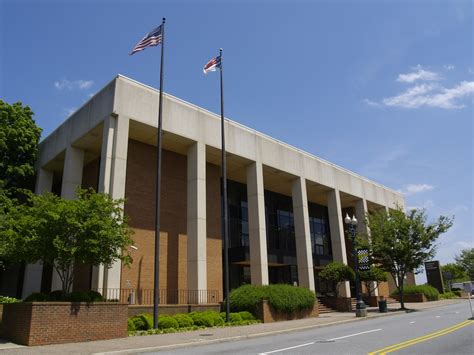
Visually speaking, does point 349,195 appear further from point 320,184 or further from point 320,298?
point 320,298

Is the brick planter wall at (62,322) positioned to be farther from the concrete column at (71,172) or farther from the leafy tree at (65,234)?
the concrete column at (71,172)

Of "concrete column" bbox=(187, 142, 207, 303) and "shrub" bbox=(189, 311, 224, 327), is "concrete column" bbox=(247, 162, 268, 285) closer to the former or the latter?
"concrete column" bbox=(187, 142, 207, 303)

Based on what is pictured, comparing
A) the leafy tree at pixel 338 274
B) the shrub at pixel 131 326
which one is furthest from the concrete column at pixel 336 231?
the shrub at pixel 131 326

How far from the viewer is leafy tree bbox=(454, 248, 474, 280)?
8571 centimetres

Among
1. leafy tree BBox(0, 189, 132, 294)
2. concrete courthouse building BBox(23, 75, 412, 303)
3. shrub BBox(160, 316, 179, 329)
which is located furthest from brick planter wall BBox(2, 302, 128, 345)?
concrete courthouse building BBox(23, 75, 412, 303)

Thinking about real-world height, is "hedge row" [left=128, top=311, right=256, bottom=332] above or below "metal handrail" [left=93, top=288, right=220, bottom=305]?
below

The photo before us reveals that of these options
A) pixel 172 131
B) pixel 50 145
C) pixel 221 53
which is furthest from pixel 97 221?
pixel 50 145

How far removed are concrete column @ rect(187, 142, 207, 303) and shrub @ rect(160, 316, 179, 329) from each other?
16.1ft

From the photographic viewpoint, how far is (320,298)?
3269 centimetres

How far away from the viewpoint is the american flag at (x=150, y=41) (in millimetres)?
21656

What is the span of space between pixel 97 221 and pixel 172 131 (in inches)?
422

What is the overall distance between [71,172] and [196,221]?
8588 millimetres

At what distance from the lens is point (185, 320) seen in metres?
19.6

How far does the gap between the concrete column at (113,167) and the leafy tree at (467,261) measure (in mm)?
85223
